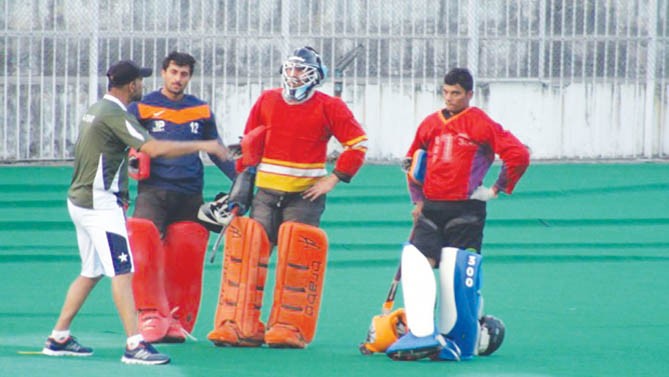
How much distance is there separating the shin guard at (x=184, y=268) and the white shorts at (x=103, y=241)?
1.05m

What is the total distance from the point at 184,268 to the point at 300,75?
1338 mm

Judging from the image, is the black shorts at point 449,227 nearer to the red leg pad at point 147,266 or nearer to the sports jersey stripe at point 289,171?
the sports jersey stripe at point 289,171

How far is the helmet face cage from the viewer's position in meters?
9.10

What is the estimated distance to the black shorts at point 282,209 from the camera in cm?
917

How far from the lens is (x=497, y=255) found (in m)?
13.1

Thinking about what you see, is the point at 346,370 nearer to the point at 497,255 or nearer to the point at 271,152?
the point at 271,152

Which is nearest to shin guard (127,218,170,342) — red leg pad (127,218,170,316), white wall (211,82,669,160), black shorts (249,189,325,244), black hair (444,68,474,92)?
red leg pad (127,218,170,316)

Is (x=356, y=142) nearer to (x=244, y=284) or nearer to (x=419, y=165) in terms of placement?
(x=419, y=165)

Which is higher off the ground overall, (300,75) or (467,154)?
(300,75)

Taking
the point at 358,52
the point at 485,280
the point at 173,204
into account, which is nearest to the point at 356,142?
the point at 173,204

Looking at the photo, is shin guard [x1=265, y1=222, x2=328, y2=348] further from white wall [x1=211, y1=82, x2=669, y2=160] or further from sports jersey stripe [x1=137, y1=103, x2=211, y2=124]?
white wall [x1=211, y1=82, x2=669, y2=160]

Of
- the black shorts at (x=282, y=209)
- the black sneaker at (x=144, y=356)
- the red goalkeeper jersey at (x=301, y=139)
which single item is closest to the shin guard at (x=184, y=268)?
the black shorts at (x=282, y=209)

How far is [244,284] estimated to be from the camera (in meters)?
9.10

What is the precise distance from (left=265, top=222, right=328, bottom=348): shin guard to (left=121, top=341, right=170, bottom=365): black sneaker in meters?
1.02
